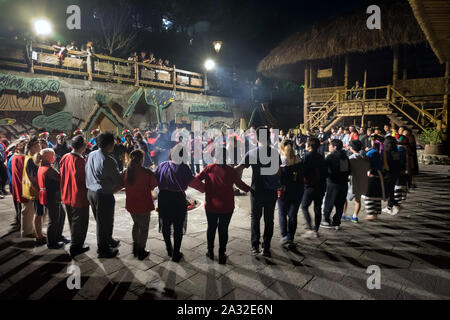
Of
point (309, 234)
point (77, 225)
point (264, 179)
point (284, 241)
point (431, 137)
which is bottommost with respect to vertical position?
point (309, 234)

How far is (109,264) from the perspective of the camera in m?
3.73

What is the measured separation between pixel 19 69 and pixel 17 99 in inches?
55.9

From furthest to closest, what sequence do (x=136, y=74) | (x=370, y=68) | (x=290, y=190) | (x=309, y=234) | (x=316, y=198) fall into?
(x=370, y=68) < (x=136, y=74) < (x=309, y=234) < (x=316, y=198) < (x=290, y=190)

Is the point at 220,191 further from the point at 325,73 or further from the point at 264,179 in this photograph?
the point at 325,73

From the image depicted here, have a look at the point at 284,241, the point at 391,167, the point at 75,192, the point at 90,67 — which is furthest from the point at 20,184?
the point at 90,67

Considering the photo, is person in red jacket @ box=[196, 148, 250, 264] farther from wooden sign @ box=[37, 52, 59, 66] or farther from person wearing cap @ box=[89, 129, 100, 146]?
wooden sign @ box=[37, 52, 59, 66]

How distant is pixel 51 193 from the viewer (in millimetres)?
4145

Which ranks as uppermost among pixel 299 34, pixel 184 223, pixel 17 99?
pixel 299 34

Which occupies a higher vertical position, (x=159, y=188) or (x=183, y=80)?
(x=183, y=80)

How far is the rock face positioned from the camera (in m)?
12.5

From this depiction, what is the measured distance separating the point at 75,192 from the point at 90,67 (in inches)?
416

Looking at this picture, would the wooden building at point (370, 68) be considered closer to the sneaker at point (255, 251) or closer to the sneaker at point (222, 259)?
the sneaker at point (255, 251)
